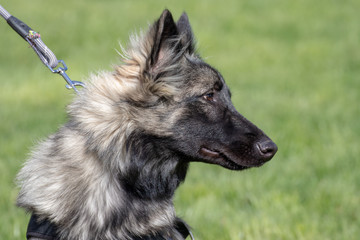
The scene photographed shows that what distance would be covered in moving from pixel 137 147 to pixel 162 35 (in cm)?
70

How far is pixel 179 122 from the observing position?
3479 mm

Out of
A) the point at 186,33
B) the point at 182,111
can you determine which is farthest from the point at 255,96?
the point at 182,111

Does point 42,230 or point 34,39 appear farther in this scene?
point 34,39

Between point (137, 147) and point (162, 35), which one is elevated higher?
point (162, 35)

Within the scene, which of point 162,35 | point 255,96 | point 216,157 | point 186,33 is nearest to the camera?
point 162,35

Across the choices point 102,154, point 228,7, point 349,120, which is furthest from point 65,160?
point 228,7

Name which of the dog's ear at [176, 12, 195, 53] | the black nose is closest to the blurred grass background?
the dog's ear at [176, 12, 195, 53]

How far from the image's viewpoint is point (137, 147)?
3.42m

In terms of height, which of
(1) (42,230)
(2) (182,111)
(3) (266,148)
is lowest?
(1) (42,230)

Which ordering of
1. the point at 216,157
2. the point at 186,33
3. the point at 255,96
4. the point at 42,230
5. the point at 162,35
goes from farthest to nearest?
the point at 255,96 → the point at 186,33 → the point at 216,157 → the point at 162,35 → the point at 42,230

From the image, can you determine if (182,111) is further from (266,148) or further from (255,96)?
(255,96)

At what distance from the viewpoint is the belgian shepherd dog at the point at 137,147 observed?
3348 mm

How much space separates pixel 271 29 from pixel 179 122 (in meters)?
10.7

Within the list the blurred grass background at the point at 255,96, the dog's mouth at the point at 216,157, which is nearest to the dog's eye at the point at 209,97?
the dog's mouth at the point at 216,157
